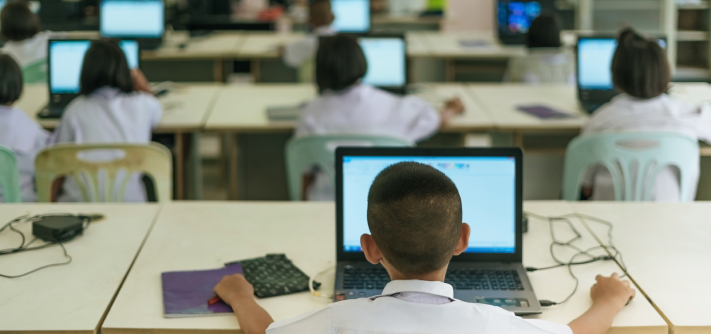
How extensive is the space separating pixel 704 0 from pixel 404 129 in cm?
494

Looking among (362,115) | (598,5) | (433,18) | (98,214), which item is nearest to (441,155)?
(98,214)

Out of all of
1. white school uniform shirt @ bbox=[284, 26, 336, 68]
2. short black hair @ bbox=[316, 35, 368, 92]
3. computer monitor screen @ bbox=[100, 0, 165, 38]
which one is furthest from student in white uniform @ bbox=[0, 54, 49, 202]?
white school uniform shirt @ bbox=[284, 26, 336, 68]

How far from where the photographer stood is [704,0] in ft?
21.7

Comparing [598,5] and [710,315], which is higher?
[598,5]

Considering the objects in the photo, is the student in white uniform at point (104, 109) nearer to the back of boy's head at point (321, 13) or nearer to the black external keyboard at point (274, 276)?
the black external keyboard at point (274, 276)

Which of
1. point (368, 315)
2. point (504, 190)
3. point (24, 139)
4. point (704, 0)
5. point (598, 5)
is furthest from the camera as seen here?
point (598, 5)

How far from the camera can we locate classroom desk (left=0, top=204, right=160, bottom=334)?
1.35 m

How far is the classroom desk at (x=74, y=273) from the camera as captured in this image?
1.35 metres

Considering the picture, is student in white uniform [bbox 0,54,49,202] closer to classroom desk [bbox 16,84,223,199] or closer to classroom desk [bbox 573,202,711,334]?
classroom desk [bbox 16,84,223,199]

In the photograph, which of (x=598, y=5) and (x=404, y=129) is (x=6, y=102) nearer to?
(x=404, y=129)

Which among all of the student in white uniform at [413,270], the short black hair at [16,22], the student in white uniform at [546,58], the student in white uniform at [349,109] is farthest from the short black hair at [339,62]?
the short black hair at [16,22]

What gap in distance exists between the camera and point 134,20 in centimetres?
489

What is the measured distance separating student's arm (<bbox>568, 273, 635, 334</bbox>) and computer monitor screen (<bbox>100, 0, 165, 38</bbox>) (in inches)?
160

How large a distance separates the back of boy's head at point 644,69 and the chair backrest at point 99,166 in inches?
63.2
